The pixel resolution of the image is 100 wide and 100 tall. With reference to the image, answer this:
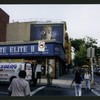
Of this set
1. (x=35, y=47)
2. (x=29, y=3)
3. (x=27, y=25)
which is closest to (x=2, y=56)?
(x=35, y=47)

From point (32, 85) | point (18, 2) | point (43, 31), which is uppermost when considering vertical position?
point (43, 31)

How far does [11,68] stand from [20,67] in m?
0.82

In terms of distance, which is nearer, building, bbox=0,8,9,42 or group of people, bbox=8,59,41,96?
group of people, bbox=8,59,41,96

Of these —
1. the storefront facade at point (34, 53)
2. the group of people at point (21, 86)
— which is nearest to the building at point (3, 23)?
the storefront facade at point (34, 53)

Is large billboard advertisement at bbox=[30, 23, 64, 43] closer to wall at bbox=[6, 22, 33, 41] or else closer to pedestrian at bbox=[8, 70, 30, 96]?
wall at bbox=[6, 22, 33, 41]

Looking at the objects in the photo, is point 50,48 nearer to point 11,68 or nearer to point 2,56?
point 2,56

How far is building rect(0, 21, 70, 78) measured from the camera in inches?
1807

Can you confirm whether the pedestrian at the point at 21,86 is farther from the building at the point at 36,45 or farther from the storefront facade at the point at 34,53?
the storefront facade at the point at 34,53

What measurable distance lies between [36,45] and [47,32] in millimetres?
13952

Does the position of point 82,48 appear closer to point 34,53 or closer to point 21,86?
point 34,53

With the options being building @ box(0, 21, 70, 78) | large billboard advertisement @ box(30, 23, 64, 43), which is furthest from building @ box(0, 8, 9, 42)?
large billboard advertisement @ box(30, 23, 64, 43)

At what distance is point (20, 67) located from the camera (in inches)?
1058

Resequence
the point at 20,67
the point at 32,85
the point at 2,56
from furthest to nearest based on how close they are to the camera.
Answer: the point at 2,56, the point at 32,85, the point at 20,67

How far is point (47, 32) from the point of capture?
200 feet
